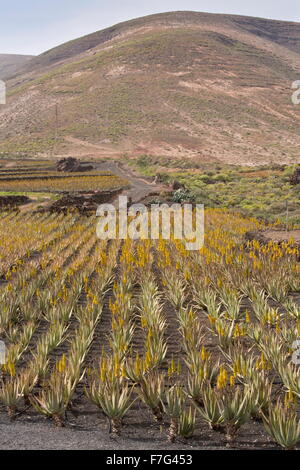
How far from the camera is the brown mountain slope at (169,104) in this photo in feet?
257

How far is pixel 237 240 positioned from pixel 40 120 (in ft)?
287

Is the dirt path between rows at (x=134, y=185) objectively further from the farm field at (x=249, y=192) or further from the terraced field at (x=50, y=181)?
the farm field at (x=249, y=192)

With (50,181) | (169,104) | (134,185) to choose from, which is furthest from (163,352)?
(169,104)

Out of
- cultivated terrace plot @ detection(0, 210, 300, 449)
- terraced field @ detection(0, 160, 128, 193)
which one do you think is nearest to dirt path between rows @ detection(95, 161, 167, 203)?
terraced field @ detection(0, 160, 128, 193)

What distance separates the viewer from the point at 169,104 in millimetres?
94250

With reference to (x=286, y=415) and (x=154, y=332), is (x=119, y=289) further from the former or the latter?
(x=286, y=415)

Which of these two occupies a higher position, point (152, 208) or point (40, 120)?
point (40, 120)

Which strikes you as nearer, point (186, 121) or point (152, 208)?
point (152, 208)

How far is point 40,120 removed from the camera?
94125mm

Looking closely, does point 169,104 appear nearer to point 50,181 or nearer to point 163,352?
point 50,181

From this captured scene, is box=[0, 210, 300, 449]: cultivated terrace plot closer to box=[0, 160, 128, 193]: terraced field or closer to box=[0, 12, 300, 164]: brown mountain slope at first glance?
box=[0, 160, 128, 193]: terraced field

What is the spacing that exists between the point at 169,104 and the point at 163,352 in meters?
93.2

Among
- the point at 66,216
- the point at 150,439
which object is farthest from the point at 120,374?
the point at 66,216

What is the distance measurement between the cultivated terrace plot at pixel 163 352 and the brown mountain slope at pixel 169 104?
6192 cm
